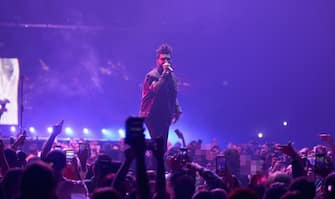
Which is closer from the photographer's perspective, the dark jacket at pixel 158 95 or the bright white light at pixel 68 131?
the dark jacket at pixel 158 95

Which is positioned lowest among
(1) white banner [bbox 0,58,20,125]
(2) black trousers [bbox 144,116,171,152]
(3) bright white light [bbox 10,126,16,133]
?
(2) black trousers [bbox 144,116,171,152]

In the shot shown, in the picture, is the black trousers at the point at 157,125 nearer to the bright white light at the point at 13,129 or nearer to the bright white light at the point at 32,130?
the bright white light at the point at 13,129

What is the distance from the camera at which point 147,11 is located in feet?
85.0

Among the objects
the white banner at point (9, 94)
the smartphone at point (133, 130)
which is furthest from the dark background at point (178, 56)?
the smartphone at point (133, 130)

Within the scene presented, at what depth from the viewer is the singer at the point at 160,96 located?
1177cm

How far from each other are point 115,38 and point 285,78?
7175 mm

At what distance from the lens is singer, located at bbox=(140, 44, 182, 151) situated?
11.8 metres

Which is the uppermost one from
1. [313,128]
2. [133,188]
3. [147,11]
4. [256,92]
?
[147,11]

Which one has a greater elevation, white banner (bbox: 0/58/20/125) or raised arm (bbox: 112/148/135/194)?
white banner (bbox: 0/58/20/125)

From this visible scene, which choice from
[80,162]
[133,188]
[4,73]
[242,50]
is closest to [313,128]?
[242,50]

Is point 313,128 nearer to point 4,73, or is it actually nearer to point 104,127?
point 104,127

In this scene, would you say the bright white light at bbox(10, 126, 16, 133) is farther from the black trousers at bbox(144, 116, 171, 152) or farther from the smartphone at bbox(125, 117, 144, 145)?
the smartphone at bbox(125, 117, 144, 145)

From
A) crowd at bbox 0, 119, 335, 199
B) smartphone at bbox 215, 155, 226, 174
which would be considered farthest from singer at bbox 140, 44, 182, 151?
smartphone at bbox 215, 155, 226, 174

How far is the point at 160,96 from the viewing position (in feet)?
38.9
